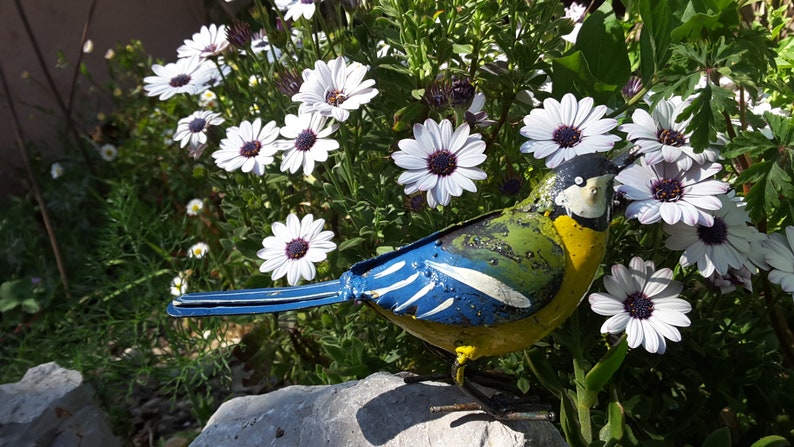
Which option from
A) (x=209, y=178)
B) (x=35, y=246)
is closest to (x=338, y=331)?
(x=209, y=178)

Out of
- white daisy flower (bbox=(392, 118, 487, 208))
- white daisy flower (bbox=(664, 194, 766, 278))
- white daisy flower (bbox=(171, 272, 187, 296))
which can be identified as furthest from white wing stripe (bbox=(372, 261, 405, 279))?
white daisy flower (bbox=(171, 272, 187, 296))

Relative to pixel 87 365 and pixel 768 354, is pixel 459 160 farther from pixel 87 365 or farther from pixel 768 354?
pixel 87 365

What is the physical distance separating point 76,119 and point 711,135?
2.72 metres

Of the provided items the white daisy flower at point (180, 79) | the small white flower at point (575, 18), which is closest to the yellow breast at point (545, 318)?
the white daisy flower at point (180, 79)

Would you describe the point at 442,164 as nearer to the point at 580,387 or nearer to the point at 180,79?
the point at 580,387

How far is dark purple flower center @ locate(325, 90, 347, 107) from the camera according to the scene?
4.01 ft

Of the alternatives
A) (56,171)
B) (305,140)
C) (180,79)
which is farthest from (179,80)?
(56,171)

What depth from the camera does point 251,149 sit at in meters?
1.36

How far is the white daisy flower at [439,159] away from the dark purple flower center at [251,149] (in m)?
0.35

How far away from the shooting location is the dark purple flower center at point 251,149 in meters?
1.35

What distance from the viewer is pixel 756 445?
3.66 feet

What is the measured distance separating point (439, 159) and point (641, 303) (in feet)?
Answer: 1.26

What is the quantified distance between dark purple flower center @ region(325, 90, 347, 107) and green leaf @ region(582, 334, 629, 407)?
1.96 ft

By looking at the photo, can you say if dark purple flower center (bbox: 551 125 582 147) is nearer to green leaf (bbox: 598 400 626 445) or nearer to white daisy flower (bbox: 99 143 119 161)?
green leaf (bbox: 598 400 626 445)
